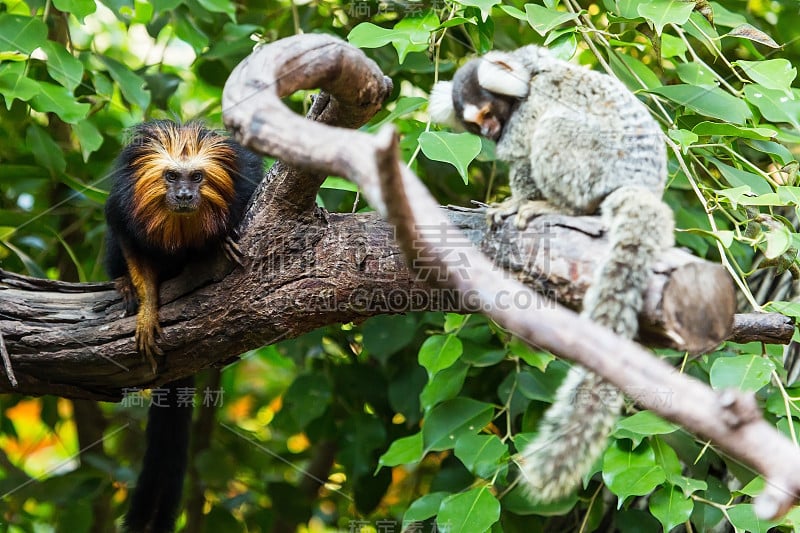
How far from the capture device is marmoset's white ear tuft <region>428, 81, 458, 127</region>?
262 centimetres

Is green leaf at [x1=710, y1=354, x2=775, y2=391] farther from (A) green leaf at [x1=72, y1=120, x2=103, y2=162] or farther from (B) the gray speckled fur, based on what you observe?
(A) green leaf at [x1=72, y1=120, x2=103, y2=162]

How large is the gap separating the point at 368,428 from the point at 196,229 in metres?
1.65

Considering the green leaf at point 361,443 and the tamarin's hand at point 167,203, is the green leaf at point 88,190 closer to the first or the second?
the tamarin's hand at point 167,203

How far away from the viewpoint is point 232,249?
2.82m

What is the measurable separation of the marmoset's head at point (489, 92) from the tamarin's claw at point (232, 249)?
2.98 ft

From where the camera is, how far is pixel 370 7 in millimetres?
4117

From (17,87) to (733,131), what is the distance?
107 inches

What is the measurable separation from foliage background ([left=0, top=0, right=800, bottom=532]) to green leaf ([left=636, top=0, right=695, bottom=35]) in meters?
0.01

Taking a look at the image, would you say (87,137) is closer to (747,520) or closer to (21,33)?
(21,33)

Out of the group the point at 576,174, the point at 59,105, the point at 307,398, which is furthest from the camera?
the point at 307,398

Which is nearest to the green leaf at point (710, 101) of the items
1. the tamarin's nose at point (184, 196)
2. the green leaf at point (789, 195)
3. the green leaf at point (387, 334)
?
the green leaf at point (789, 195)

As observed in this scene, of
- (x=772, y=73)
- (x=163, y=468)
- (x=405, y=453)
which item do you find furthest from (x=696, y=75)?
(x=163, y=468)

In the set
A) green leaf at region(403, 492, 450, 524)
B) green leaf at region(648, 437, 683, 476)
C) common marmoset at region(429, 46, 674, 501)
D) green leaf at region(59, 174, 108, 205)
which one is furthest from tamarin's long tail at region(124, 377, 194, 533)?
green leaf at region(648, 437, 683, 476)

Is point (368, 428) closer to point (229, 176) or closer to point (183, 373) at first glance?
point (183, 373)
